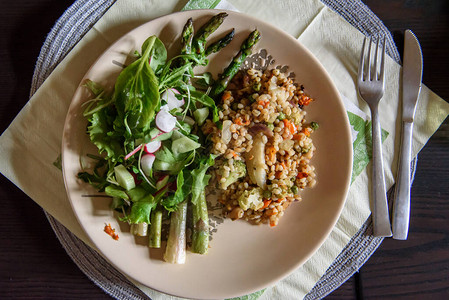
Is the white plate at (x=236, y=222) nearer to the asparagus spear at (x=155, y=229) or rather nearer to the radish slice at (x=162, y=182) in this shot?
the asparagus spear at (x=155, y=229)

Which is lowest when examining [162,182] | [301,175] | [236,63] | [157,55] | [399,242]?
[399,242]

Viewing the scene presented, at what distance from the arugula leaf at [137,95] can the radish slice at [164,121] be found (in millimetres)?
58

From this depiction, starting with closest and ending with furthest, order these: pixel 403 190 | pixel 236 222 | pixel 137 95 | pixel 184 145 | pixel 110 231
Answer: pixel 137 95
pixel 184 145
pixel 110 231
pixel 236 222
pixel 403 190

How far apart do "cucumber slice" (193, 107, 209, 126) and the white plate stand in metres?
0.28

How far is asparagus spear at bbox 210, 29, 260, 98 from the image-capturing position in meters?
2.25

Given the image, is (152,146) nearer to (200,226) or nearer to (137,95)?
(137,95)

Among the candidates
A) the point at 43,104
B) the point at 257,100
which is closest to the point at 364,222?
the point at 257,100

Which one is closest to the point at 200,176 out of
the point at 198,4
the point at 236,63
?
the point at 236,63

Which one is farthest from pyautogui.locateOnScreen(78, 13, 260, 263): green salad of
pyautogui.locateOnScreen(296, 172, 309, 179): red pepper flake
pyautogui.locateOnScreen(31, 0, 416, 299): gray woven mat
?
pyautogui.locateOnScreen(296, 172, 309, 179): red pepper flake

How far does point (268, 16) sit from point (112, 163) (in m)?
1.31

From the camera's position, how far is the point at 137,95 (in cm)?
203

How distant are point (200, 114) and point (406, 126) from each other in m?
1.31

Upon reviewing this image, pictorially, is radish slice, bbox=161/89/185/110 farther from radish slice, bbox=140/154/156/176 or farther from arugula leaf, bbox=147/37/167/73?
radish slice, bbox=140/154/156/176

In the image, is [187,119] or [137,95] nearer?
[137,95]
